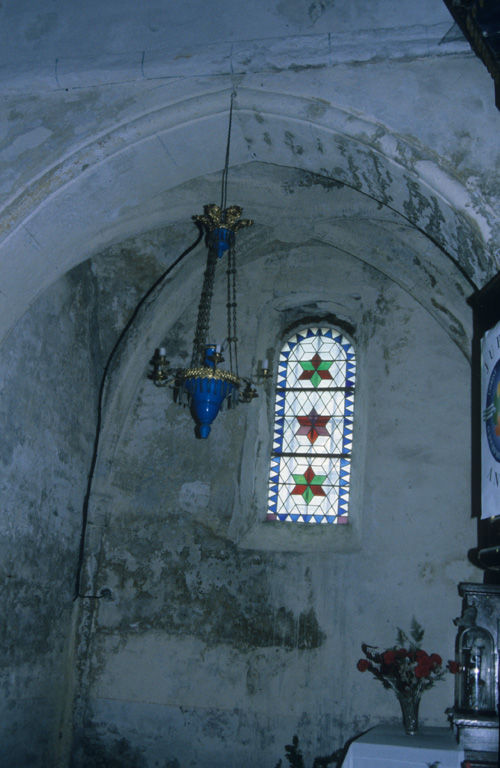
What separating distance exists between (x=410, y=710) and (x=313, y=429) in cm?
287

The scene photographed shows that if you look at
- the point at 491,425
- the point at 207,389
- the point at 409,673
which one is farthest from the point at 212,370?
the point at 491,425

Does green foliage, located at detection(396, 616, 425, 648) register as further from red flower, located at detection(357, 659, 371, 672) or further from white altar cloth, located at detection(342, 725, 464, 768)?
white altar cloth, located at detection(342, 725, 464, 768)

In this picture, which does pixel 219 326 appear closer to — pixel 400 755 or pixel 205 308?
pixel 205 308

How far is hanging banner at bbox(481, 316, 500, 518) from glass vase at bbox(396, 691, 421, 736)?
10.4 ft

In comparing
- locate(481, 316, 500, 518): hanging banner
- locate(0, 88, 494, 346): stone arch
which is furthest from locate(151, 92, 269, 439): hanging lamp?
locate(481, 316, 500, 518): hanging banner

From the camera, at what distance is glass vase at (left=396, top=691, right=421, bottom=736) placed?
634 cm

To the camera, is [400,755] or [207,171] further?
[207,171]

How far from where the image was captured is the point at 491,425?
378cm

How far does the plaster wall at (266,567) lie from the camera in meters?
7.16

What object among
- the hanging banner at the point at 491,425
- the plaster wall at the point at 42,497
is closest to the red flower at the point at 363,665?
the plaster wall at the point at 42,497

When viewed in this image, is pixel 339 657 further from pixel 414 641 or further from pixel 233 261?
pixel 233 261

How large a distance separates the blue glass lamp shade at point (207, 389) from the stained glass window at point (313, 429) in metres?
1.94

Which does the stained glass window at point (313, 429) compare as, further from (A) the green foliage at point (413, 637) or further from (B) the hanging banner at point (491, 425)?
(B) the hanging banner at point (491, 425)

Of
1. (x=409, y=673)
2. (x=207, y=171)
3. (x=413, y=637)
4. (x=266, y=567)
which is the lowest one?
(x=409, y=673)
